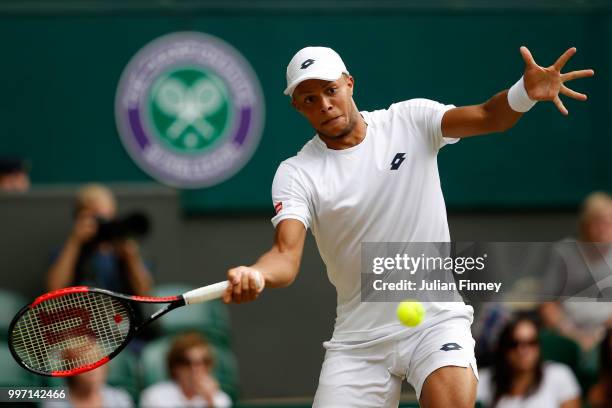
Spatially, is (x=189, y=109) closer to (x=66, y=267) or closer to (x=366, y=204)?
(x=66, y=267)

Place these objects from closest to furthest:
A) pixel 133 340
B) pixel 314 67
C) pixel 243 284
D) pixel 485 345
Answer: pixel 243 284 < pixel 314 67 < pixel 485 345 < pixel 133 340

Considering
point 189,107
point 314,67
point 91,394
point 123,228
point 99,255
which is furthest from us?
point 189,107

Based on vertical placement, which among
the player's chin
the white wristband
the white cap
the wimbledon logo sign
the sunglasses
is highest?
the wimbledon logo sign

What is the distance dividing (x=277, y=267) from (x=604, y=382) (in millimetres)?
2514

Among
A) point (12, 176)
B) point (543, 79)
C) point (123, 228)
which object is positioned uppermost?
point (12, 176)

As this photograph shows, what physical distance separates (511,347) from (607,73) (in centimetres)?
309

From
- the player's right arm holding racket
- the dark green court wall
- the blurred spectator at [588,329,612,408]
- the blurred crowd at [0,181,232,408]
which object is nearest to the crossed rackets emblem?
the dark green court wall

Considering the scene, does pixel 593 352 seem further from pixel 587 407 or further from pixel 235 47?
pixel 235 47

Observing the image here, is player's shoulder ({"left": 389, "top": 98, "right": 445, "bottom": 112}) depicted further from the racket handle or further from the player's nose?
the racket handle

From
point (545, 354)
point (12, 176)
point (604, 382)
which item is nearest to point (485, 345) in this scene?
point (545, 354)

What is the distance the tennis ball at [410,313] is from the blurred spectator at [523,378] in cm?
167

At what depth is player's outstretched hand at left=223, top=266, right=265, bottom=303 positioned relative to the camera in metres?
4.09

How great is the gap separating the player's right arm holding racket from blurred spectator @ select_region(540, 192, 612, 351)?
44.2 inches

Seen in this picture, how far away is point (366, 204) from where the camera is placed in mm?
4660
